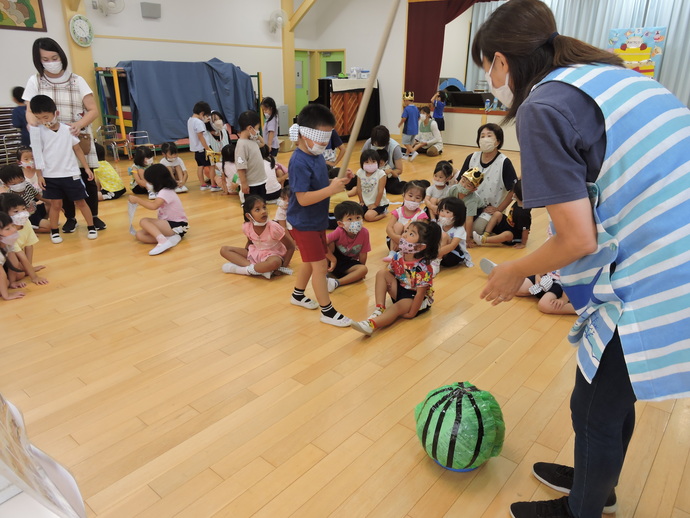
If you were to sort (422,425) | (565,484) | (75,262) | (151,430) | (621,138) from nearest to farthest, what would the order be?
(621,138)
(565,484)
(422,425)
(151,430)
(75,262)

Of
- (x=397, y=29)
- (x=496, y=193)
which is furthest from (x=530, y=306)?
(x=397, y=29)

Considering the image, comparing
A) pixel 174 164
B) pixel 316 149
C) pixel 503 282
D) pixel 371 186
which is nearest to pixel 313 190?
pixel 316 149

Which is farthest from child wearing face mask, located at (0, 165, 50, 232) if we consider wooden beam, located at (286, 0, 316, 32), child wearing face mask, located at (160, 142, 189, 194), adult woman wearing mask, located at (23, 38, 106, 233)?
wooden beam, located at (286, 0, 316, 32)

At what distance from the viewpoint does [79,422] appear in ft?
6.28

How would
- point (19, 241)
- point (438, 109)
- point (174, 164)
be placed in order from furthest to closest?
point (438, 109)
point (174, 164)
point (19, 241)

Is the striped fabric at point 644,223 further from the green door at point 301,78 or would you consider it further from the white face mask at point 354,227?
the green door at point 301,78

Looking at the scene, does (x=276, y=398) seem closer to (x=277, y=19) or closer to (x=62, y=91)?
(x=62, y=91)

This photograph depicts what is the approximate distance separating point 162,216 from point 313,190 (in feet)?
6.57

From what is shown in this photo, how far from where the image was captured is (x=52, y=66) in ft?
12.4

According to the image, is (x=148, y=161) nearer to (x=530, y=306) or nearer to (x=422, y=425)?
(x=530, y=306)

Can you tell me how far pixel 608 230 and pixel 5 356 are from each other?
2.67 metres

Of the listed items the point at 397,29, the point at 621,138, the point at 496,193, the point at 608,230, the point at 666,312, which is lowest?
the point at 496,193

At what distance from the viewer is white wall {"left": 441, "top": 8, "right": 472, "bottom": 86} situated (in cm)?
982

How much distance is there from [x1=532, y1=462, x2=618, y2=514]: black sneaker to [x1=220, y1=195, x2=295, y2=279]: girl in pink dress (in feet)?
6.98
